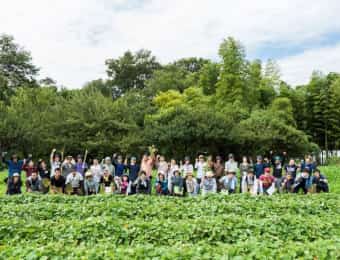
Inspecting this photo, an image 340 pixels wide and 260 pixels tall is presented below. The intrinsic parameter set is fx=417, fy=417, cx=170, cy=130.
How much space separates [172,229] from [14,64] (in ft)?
122

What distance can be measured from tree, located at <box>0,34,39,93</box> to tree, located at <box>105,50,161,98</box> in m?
13.1

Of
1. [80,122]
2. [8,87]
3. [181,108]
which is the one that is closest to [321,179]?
[181,108]

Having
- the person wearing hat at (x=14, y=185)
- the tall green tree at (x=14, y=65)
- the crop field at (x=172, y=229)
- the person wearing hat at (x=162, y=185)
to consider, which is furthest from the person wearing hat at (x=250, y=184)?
the tall green tree at (x=14, y=65)

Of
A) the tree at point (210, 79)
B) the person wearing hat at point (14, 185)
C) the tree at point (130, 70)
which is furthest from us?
the tree at point (130, 70)

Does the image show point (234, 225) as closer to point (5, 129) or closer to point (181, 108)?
point (181, 108)

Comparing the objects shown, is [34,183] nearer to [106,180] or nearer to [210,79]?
[106,180]

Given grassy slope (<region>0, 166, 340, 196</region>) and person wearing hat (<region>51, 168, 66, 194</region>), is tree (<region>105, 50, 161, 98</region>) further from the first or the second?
person wearing hat (<region>51, 168, 66, 194</region>)

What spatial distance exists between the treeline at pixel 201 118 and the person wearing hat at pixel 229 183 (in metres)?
9.32

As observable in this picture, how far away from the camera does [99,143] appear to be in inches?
862

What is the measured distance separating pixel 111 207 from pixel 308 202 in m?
4.38

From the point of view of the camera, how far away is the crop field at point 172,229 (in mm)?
5098

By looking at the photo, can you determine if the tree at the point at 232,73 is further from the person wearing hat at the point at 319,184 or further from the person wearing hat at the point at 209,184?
the person wearing hat at the point at 209,184

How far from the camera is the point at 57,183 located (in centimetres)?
1254

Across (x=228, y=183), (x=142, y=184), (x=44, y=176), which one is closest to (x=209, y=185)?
(x=228, y=183)
